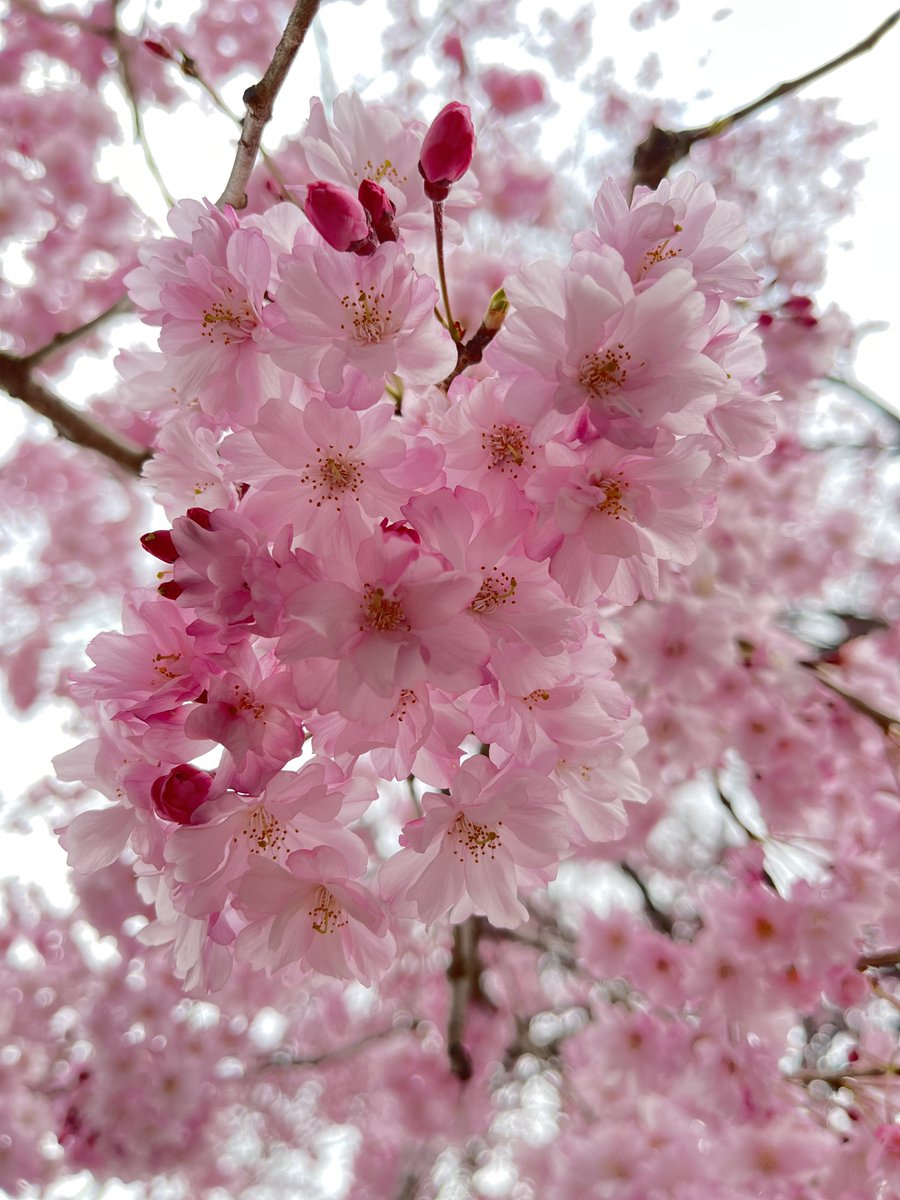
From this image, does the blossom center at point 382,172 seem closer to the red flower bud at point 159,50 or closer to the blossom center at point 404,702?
the blossom center at point 404,702

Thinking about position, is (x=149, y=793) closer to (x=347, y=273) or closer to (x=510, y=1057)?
(x=347, y=273)

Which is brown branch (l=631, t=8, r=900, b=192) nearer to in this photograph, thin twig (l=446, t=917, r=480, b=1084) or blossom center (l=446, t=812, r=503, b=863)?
blossom center (l=446, t=812, r=503, b=863)

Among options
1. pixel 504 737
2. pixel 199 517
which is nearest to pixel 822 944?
pixel 504 737

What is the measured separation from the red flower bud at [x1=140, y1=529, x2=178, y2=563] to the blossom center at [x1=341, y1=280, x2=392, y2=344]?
299mm

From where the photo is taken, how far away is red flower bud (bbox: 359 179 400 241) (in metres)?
0.88

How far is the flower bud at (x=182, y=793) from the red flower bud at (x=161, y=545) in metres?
0.23

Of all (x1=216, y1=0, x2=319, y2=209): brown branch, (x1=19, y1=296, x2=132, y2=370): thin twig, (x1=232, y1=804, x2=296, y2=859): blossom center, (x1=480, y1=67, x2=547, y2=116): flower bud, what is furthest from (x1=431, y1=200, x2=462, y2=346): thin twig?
(x1=480, y1=67, x2=547, y2=116): flower bud

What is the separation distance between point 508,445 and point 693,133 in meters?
1.45

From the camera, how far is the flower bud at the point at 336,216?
817 mm

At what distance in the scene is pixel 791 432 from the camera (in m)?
3.50

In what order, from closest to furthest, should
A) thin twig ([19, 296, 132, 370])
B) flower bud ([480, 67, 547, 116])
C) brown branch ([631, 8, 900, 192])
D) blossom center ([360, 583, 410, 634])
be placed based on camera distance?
1. blossom center ([360, 583, 410, 634])
2. brown branch ([631, 8, 900, 192])
3. thin twig ([19, 296, 132, 370])
4. flower bud ([480, 67, 547, 116])

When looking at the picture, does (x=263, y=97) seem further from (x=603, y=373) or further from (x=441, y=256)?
(x=603, y=373)

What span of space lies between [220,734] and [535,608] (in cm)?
35

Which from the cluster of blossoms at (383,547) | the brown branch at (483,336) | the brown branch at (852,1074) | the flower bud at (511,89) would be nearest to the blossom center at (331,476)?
the cluster of blossoms at (383,547)
